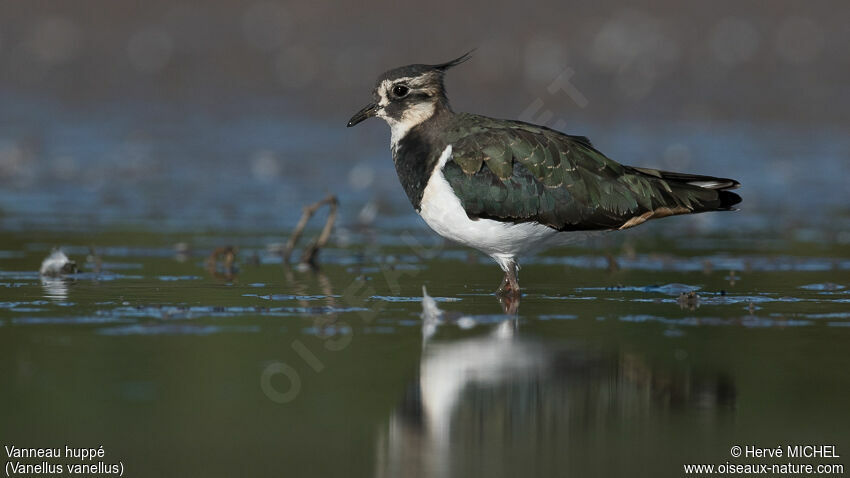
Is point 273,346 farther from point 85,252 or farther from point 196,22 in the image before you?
point 196,22

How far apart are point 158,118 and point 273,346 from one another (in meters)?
18.1

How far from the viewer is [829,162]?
21859 millimetres

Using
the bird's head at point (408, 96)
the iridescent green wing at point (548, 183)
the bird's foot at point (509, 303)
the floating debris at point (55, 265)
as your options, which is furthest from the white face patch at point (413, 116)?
the floating debris at point (55, 265)

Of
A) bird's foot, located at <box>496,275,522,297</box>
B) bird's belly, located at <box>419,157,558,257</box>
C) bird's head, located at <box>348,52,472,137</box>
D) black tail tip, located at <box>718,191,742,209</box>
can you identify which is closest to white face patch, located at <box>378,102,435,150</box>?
bird's head, located at <box>348,52,472,137</box>

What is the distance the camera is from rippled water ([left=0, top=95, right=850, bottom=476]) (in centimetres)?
711

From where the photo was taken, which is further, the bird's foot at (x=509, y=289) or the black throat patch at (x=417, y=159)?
the bird's foot at (x=509, y=289)

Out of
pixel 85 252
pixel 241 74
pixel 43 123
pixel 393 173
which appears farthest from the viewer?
pixel 241 74

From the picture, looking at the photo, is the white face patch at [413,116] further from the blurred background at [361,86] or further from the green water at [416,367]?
the blurred background at [361,86]

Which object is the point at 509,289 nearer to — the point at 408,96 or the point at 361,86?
the point at 408,96

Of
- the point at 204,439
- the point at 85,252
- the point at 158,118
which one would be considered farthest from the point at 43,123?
the point at 204,439

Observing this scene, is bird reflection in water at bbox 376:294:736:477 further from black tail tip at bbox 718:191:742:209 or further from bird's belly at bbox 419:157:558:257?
black tail tip at bbox 718:191:742:209

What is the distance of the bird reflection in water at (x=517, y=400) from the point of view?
7.00 meters

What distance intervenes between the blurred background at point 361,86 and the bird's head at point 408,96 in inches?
277

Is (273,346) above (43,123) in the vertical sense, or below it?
below
